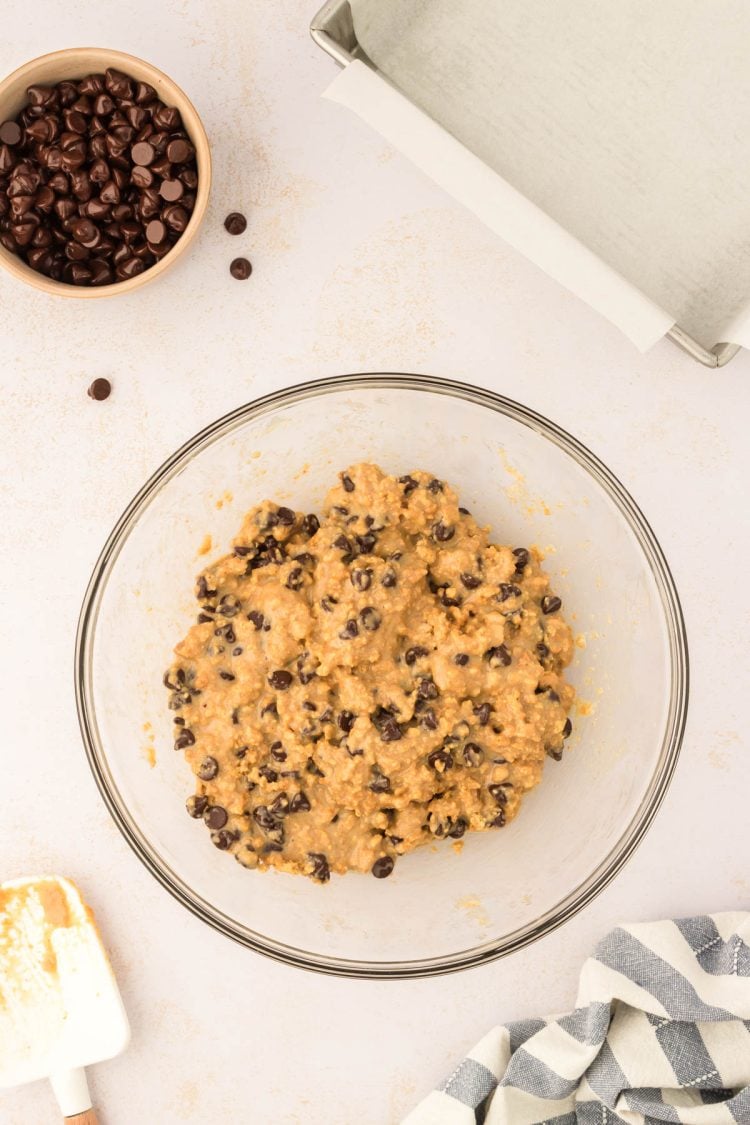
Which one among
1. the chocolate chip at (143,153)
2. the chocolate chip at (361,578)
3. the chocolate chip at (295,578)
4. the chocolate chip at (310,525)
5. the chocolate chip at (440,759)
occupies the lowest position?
the chocolate chip at (440,759)

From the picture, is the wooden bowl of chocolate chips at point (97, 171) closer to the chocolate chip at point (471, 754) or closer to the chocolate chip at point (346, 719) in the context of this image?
the chocolate chip at point (346, 719)

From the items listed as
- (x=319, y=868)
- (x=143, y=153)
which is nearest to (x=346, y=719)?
(x=319, y=868)

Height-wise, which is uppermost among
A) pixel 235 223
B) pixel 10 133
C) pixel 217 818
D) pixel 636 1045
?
pixel 10 133

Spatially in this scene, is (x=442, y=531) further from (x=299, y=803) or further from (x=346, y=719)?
(x=299, y=803)

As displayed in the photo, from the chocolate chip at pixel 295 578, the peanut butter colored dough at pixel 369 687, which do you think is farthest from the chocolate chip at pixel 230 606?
the chocolate chip at pixel 295 578

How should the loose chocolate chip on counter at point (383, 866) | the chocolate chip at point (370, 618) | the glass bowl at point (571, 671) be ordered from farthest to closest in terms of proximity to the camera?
1. the glass bowl at point (571, 671)
2. the loose chocolate chip on counter at point (383, 866)
3. the chocolate chip at point (370, 618)

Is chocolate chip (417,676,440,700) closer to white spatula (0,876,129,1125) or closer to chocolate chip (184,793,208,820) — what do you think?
chocolate chip (184,793,208,820)

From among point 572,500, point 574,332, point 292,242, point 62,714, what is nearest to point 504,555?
point 572,500
